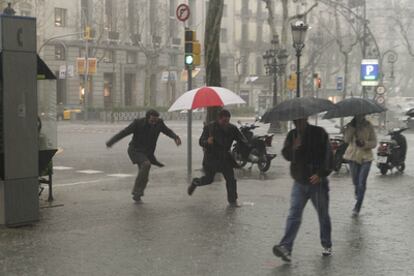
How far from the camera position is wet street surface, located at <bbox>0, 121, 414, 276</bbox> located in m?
6.91

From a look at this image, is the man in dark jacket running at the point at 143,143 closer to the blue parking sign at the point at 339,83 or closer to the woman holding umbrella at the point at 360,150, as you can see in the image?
the woman holding umbrella at the point at 360,150

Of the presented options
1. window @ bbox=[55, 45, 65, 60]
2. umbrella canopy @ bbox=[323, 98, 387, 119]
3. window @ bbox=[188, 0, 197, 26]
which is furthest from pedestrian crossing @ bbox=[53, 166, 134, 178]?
window @ bbox=[188, 0, 197, 26]

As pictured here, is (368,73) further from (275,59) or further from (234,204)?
(234,204)

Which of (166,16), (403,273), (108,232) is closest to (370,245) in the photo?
(403,273)

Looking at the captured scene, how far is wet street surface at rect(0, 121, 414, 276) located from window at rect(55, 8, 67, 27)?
47800 mm

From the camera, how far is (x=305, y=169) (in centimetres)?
699

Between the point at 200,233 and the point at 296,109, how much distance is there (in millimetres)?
2394

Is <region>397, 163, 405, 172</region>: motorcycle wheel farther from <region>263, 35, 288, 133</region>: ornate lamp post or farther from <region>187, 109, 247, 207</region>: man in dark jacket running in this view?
<region>263, 35, 288, 133</region>: ornate lamp post

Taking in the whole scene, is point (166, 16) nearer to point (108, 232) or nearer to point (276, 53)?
point (276, 53)

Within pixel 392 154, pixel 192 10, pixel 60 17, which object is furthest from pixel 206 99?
pixel 192 10

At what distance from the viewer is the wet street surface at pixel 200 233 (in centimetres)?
691

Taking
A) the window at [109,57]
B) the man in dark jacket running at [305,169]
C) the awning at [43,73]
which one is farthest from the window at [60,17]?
the man in dark jacket running at [305,169]

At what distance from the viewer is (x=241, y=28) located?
8112 cm

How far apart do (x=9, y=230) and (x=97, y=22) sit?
173ft
